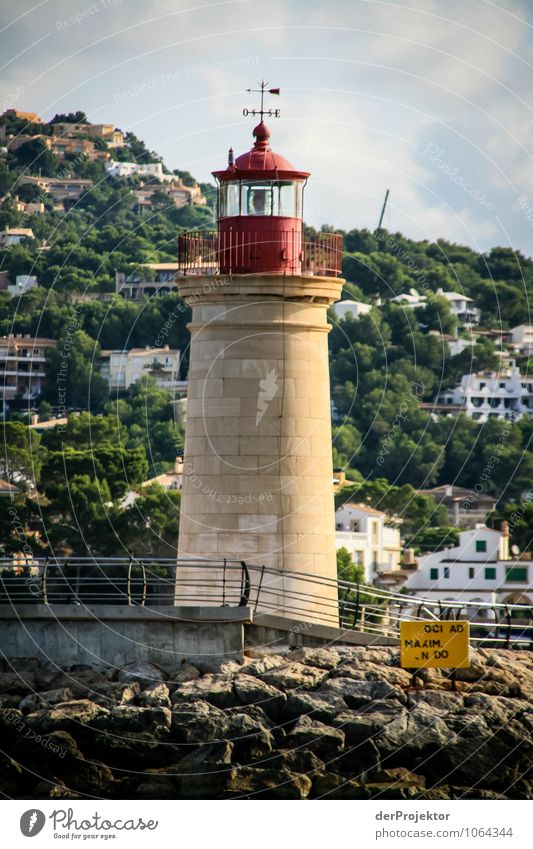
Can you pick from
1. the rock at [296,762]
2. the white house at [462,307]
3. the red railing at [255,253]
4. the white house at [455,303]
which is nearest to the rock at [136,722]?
the rock at [296,762]

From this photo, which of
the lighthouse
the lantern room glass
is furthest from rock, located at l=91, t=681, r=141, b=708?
the lantern room glass

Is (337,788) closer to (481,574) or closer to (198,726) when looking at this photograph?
(198,726)

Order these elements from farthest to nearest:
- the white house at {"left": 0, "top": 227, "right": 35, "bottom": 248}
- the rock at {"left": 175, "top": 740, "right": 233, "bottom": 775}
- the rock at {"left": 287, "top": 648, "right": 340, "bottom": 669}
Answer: the white house at {"left": 0, "top": 227, "right": 35, "bottom": 248}, the rock at {"left": 287, "top": 648, "right": 340, "bottom": 669}, the rock at {"left": 175, "top": 740, "right": 233, "bottom": 775}

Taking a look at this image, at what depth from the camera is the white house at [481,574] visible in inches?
3150

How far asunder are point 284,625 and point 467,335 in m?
88.9

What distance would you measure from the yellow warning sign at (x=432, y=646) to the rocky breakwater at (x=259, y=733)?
0.58 feet

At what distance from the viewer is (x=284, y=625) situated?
32.1 meters

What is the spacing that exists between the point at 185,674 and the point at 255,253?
6040 millimetres

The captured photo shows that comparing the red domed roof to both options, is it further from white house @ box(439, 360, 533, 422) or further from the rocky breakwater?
white house @ box(439, 360, 533, 422)

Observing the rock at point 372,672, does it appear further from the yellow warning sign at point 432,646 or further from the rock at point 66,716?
the rock at point 66,716

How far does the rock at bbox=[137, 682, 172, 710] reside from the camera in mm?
30781

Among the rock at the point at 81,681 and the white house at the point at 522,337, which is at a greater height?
the white house at the point at 522,337

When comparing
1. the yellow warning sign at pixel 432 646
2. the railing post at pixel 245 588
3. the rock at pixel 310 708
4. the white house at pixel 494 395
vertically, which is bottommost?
the rock at pixel 310 708

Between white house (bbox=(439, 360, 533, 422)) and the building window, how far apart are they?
30.9m
